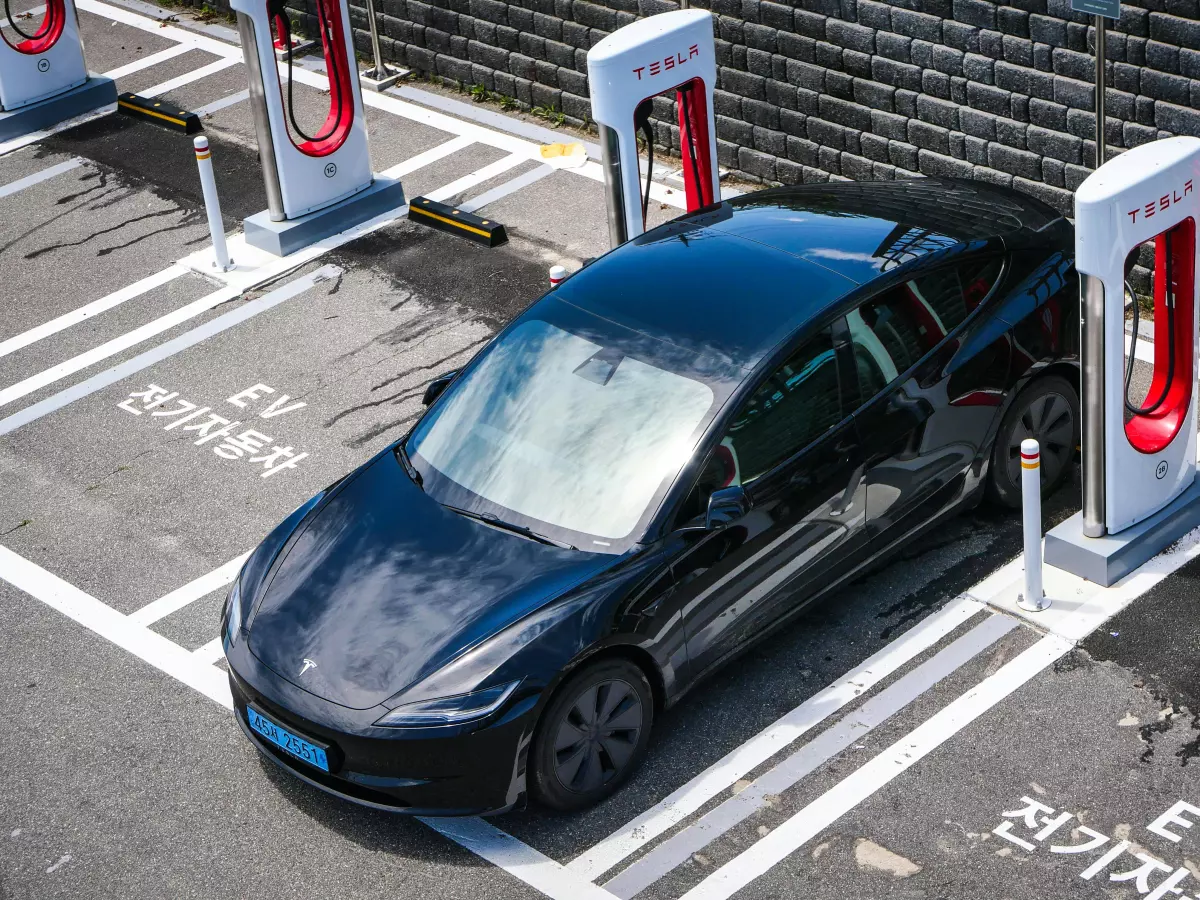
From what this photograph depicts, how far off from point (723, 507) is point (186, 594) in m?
2.85

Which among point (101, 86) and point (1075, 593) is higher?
point (101, 86)

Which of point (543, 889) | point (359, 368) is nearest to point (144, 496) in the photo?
point (359, 368)

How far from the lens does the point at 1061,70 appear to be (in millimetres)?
9344

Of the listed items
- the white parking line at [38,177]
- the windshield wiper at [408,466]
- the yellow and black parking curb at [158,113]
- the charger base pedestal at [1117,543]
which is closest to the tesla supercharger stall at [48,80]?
the yellow and black parking curb at [158,113]

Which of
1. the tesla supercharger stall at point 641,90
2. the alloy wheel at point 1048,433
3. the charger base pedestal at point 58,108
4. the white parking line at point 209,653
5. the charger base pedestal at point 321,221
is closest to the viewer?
the white parking line at point 209,653

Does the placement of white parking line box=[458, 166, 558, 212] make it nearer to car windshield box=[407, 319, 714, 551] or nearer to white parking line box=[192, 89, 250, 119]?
white parking line box=[192, 89, 250, 119]

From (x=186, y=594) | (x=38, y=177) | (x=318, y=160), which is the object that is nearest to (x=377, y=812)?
(x=186, y=594)

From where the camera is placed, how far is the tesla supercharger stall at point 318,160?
417 inches

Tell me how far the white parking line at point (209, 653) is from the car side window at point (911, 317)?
3.03 meters

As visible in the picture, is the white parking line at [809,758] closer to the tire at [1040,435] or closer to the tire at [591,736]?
the tire at [591,736]

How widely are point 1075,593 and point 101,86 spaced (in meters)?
9.04

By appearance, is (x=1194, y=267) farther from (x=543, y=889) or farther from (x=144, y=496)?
(x=144, y=496)

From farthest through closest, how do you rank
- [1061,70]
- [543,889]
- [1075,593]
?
[1061,70], [1075,593], [543,889]

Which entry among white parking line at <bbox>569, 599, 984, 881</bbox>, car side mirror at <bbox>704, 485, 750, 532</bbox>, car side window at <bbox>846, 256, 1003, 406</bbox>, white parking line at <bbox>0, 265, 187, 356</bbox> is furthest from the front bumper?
white parking line at <bbox>0, 265, 187, 356</bbox>
